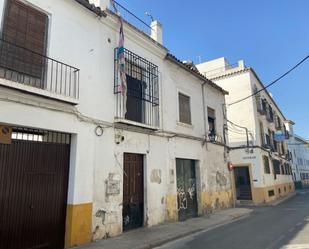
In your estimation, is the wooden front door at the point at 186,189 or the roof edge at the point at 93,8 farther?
the wooden front door at the point at 186,189

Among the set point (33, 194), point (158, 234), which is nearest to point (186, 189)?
point (158, 234)

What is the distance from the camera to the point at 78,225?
690 cm

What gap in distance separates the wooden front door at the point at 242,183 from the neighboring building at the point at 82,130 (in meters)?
8.49

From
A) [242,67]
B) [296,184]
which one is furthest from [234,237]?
[296,184]

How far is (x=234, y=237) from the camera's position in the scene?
309 inches

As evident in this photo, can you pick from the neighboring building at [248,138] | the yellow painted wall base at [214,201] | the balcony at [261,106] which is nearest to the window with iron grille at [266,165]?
the neighboring building at [248,138]

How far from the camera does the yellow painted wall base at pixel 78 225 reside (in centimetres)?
673

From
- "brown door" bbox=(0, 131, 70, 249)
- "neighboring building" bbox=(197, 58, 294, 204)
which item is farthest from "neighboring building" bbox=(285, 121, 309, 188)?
"brown door" bbox=(0, 131, 70, 249)

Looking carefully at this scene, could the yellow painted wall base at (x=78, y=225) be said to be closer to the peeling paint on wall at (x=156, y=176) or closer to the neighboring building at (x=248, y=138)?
the peeling paint on wall at (x=156, y=176)

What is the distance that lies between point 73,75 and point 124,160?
10.3 ft

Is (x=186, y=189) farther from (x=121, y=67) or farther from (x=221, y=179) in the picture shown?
(x=121, y=67)

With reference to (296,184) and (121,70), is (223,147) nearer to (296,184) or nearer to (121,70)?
(121,70)

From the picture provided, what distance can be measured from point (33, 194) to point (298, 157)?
50.8 m

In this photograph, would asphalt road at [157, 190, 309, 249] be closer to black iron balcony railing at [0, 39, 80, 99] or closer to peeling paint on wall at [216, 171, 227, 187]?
peeling paint on wall at [216, 171, 227, 187]
